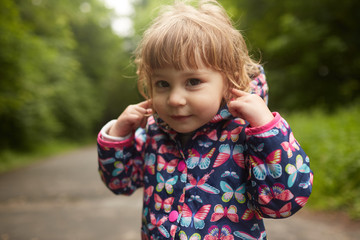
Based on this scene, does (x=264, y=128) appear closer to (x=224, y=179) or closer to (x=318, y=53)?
(x=224, y=179)

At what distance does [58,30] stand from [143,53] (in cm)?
1130

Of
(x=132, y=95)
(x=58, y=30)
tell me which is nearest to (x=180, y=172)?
(x=58, y=30)

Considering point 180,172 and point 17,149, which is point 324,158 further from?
point 17,149

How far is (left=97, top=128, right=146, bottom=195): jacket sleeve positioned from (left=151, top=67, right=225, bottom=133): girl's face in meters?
0.34

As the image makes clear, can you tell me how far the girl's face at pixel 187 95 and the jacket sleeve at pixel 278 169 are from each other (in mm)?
185

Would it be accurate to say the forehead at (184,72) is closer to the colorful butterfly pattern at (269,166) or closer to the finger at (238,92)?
the finger at (238,92)

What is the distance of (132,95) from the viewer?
89.6 feet

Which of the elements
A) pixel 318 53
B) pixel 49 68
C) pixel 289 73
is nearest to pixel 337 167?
pixel 318 53

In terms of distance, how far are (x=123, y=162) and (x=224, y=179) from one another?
52 cm

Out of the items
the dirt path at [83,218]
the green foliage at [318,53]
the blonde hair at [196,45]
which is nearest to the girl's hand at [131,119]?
the blonde hair at [196,45]

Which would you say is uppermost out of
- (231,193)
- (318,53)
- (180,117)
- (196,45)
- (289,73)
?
(196,45)

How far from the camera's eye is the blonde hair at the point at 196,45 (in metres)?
1.16

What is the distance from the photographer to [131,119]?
146cm

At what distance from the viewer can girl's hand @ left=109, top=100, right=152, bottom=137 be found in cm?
146
